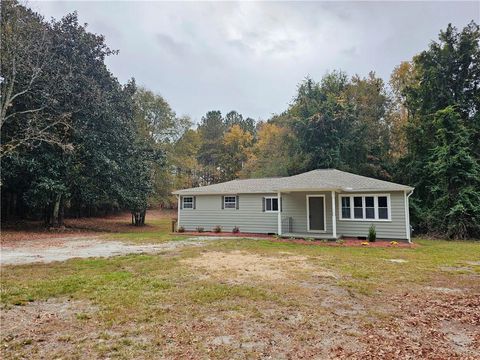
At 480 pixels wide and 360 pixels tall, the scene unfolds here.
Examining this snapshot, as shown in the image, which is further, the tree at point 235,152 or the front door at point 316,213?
the tree at point 235,152

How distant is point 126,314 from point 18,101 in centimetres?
1654

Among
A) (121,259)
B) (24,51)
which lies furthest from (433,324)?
(24,51)

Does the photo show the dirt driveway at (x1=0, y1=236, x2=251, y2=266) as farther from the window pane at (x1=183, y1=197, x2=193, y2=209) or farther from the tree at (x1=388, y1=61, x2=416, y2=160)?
the tree at (x1=388, y1=61, x2=416, y2=160)

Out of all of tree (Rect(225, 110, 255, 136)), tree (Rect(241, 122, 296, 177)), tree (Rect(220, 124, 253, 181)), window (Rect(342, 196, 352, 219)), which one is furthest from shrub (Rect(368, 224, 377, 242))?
tree (Rect(225, 110, 255, 136))

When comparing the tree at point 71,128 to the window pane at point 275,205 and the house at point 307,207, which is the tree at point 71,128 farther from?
the window pane at point 275,205

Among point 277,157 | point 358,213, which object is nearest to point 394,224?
point 358,213

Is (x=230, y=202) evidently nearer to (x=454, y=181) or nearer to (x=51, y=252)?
(x=51, y=252)

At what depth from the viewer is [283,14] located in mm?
12711

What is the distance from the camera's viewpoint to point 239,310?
15.5 ft

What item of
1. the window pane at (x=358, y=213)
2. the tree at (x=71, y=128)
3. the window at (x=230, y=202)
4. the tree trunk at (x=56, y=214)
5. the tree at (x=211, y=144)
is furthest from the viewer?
the tree at (x=211, y=144)

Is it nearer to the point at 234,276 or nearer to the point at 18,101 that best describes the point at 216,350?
the point at 234,276

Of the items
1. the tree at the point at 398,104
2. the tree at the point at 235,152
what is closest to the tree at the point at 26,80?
the tree at the point at 398,104

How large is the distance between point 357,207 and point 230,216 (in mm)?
6896

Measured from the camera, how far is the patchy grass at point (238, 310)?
3533 mm
